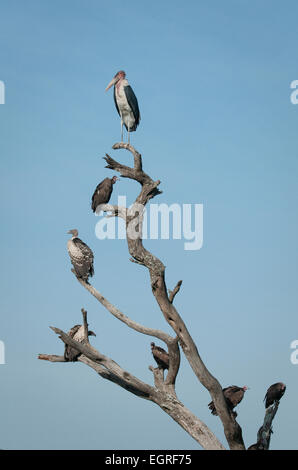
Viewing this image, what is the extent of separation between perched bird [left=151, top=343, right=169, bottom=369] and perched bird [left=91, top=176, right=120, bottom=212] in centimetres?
332

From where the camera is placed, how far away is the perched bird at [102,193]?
15875 millimetres

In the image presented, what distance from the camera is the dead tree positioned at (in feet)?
45.2

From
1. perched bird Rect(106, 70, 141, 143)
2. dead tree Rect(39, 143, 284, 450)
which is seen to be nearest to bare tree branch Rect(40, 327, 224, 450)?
dead tree Rect(39, 143, 284, 450)

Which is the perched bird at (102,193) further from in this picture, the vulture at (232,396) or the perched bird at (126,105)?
the vulture at (232,396)

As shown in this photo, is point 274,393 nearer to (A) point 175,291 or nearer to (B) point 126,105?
(A) point 175,291

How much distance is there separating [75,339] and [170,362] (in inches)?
78.8

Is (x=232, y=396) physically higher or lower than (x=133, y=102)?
lower

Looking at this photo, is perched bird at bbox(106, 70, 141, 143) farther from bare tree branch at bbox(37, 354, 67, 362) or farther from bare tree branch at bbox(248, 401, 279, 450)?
bare tree branch at bbox(248, 401, 279, 450)

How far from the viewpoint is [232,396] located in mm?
14539

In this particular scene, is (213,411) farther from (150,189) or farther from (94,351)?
(150,189)

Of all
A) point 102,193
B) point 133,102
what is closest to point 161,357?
point 102,193

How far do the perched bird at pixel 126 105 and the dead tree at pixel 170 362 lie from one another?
3814 mm
